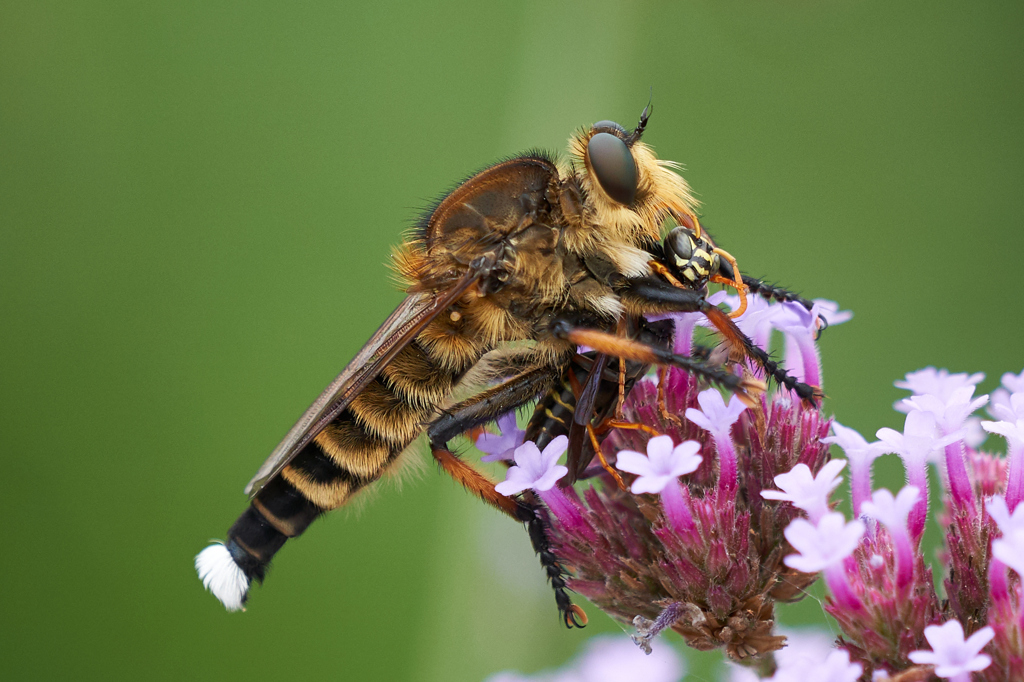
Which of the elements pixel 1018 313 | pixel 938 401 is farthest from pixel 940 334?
pixel 938 401

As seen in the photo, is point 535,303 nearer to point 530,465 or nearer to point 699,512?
point 530,465

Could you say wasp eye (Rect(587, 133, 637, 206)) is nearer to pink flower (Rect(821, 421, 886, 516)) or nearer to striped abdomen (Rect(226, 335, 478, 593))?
striped abdomen (Rect(226, 335, 478, 593))

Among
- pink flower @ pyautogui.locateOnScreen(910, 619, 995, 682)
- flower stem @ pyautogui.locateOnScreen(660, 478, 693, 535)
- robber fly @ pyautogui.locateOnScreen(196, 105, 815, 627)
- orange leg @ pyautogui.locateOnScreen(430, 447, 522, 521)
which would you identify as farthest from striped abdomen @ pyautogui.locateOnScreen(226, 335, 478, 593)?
pink flower @ pyautogui.locateOnScreen(910, 619, 995, 682)

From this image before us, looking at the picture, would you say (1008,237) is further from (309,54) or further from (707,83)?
(309,54)

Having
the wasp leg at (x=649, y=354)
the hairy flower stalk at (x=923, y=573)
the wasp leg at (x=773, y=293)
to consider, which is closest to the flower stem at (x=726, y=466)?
the wasp leg at (x=649, y=354)

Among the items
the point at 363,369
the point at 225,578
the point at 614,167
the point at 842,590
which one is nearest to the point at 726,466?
the point at 842,590

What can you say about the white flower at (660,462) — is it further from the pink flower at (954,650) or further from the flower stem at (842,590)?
the pink flower at (954,650)

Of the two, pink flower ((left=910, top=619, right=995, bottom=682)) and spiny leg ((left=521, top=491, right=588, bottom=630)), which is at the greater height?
pink flower ((left=910, top=619, right=995, bottom=682))

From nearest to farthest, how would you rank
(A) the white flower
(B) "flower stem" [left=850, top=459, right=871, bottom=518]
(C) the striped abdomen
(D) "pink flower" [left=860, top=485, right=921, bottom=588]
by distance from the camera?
(D) "pink flower" [left=860, top=485, right=921, bottom=588] < (A) the white flower < (B) "flower stem" [left=850, top=459, right=871, bottom=518] < (C) the striped abdomen
